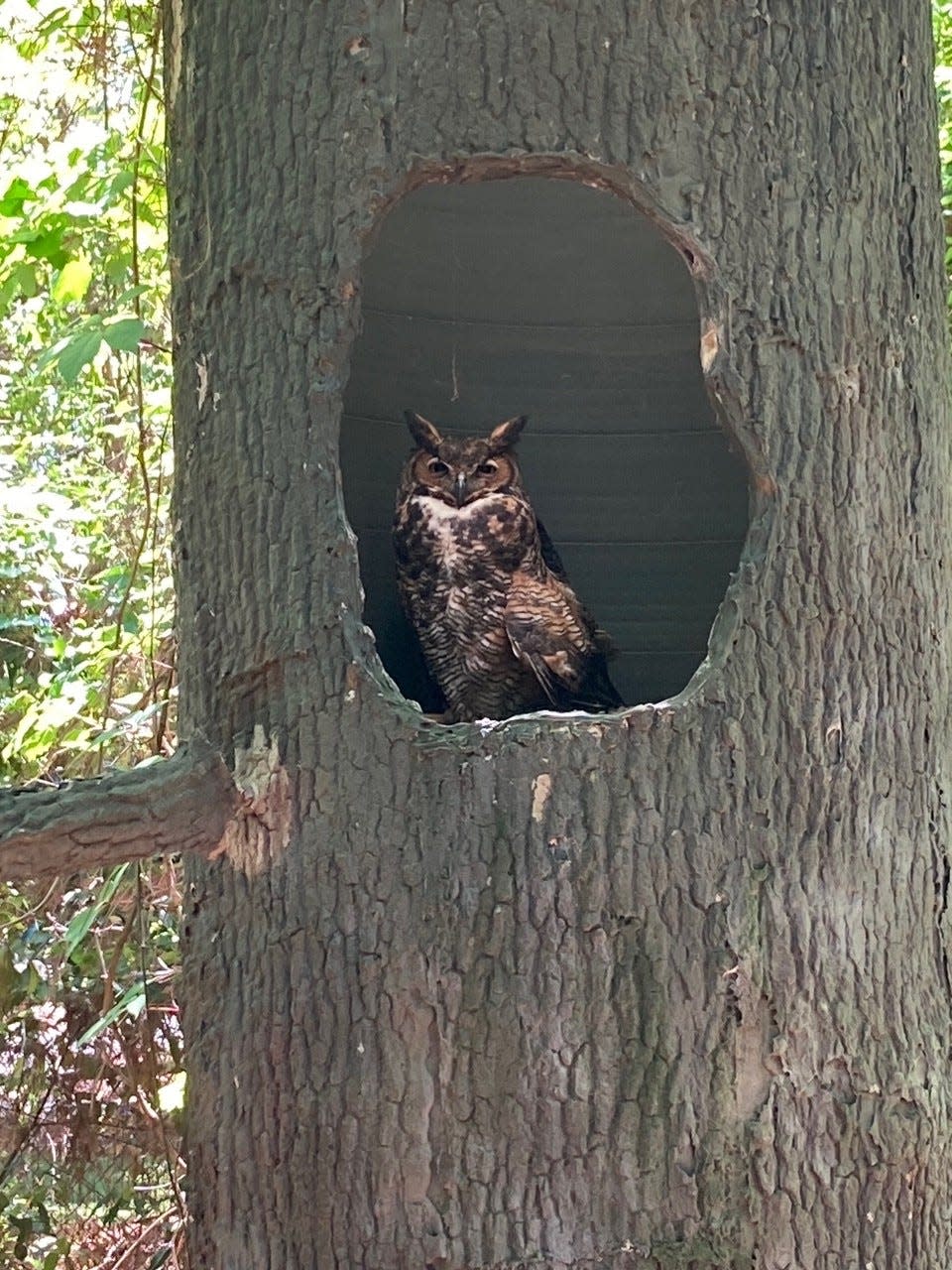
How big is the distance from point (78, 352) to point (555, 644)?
3.62ft

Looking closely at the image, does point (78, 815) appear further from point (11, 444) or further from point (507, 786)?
point (11, 444)

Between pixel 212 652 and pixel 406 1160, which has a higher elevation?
pixel 212 652

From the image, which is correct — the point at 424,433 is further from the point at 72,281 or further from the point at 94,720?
the point at 94,720

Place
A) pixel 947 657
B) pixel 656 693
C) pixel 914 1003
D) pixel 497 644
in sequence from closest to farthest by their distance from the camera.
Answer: pixel 914 1003
pixel 947 657
pixel 497 644
pixel 656 693

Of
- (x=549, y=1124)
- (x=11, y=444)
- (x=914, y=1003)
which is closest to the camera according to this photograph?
(x=549, y=1124)

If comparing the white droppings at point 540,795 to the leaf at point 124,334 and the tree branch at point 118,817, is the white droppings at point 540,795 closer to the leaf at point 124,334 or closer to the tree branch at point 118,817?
the tree branch at point 118,817

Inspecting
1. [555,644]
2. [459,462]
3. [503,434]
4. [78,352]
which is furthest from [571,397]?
[78,352]

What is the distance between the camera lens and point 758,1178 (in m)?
1.85

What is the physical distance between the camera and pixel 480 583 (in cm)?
309

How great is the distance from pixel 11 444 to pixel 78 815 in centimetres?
398

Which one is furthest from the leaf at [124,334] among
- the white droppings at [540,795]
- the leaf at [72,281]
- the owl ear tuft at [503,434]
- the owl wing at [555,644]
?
the white droppings at [540,795]

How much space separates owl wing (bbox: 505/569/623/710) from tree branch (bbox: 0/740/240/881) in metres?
1.07

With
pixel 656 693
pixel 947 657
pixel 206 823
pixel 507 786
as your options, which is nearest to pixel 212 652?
pixel 206 823

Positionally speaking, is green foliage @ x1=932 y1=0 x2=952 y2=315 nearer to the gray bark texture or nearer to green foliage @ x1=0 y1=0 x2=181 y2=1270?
the gray bark texture
